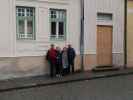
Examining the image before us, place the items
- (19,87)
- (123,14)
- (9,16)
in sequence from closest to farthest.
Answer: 1. (19,87)
2. (9,16)
3. (123,14)

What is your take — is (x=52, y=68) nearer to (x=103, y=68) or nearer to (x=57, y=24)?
(x=57, y=24)

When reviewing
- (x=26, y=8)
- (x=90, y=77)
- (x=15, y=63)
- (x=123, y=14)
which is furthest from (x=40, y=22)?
(x=123, y=14)

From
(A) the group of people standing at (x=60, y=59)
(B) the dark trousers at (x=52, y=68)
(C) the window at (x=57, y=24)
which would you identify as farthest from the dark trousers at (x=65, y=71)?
(C) the window at (x=57, y=24)

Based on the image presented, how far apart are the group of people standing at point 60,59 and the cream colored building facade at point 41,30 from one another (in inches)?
16.0

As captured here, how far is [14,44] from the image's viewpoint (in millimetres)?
17828

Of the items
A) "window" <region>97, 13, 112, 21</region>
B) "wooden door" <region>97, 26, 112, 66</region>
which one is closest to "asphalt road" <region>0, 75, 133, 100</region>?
"wooden door" <region>97, 26, 112, 66</region>

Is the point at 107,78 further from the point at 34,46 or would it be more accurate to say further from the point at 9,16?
the point at 9,16

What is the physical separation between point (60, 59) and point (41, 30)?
1.84 meters

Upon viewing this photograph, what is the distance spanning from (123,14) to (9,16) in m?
8.31

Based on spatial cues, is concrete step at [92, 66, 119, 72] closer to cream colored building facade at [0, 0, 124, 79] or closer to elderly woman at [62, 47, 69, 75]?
cream colored building facade at [0, 0, 124, 79]

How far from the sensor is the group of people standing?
18656 millimetres

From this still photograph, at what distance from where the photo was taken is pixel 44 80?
17344mm

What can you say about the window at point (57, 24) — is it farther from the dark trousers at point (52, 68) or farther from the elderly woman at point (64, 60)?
the dark trousers at point (52, 68)

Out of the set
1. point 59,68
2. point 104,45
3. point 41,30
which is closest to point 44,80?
point 59,68
